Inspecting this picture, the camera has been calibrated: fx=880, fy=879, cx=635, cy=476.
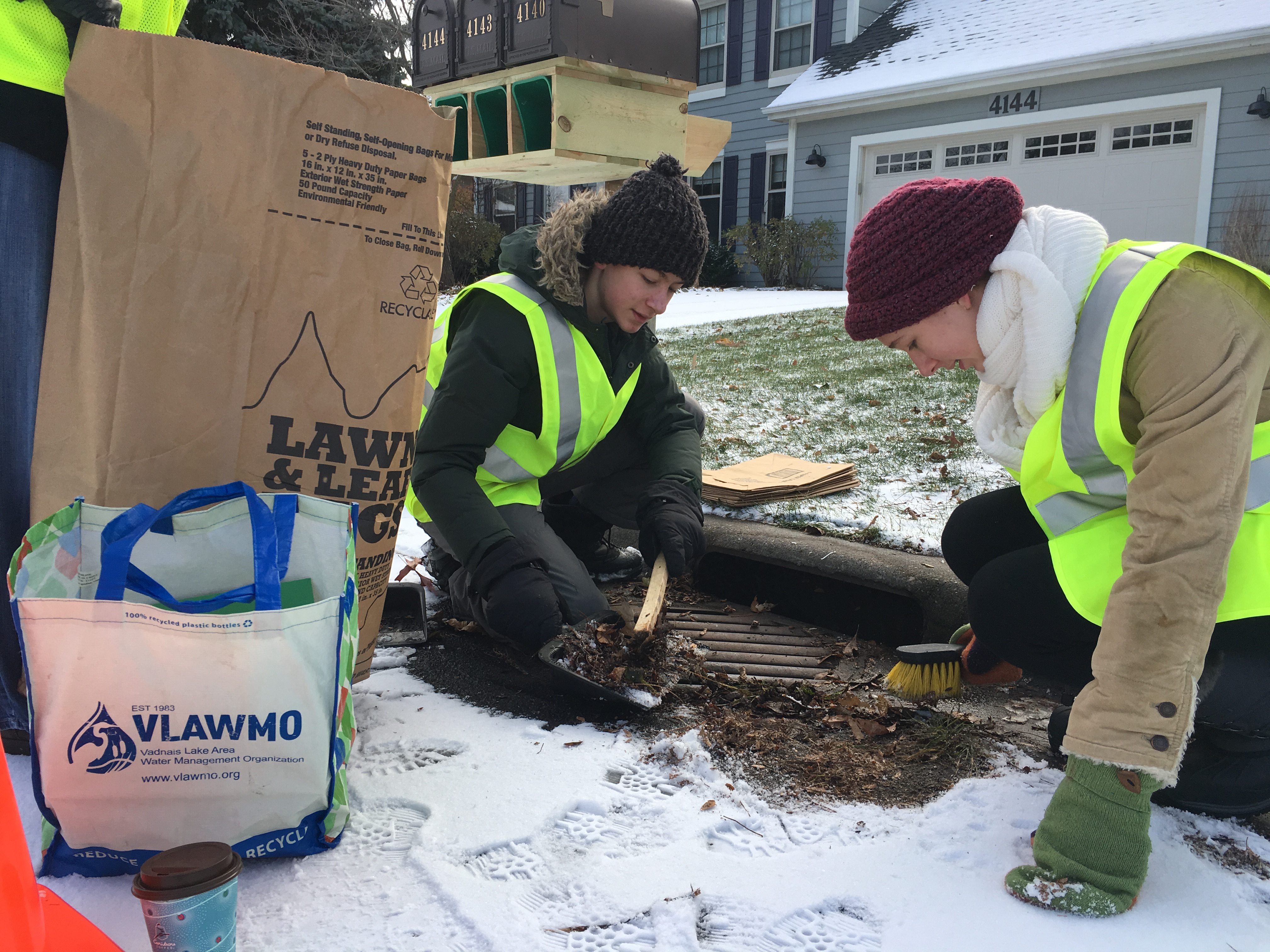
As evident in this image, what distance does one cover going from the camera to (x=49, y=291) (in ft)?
5.29

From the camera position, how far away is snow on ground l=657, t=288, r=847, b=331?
937 centimetres

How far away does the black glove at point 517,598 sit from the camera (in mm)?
2197

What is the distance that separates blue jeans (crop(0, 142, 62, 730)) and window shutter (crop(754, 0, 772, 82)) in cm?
1355

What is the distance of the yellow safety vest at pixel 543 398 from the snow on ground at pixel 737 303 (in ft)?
19.5

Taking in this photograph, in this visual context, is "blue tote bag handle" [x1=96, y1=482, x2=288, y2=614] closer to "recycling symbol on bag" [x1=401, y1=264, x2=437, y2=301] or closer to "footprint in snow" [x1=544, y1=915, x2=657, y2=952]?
"recycling symbol on bag" [x1=401, y1=264, x2=437, y2=301]

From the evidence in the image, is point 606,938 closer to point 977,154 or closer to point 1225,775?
point 1225,775

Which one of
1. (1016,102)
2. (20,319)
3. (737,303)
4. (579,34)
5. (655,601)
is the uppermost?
(1016,102)

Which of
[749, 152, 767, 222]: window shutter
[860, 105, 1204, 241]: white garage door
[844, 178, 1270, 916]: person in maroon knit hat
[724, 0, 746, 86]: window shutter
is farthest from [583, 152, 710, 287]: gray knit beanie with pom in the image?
[724, 0, 746, 86]: window shutter

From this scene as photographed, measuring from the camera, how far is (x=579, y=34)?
2943mm

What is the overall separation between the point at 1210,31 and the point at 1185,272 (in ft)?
32.5

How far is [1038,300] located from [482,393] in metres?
1.37

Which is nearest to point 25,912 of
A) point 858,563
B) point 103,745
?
point 103,745

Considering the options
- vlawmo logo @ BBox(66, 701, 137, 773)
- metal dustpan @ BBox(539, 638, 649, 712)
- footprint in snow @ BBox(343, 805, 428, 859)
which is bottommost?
footprint in snow @ BBox(343, 805, 428, 859)

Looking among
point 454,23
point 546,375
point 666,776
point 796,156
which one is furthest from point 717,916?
point 796,156
